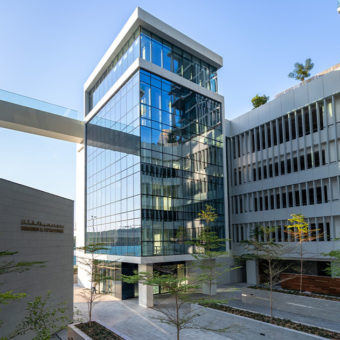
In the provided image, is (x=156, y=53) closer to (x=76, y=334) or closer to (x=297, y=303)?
(x=76, y=334)

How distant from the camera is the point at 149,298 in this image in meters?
27.2

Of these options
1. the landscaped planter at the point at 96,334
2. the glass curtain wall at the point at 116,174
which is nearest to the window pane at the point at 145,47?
the glass curtain wall at the point at 116,174

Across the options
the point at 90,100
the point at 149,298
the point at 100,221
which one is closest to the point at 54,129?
the point at 90,100

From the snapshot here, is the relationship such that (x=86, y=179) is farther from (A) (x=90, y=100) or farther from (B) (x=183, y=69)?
(B) (x=183, y=69)

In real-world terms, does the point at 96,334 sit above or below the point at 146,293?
above

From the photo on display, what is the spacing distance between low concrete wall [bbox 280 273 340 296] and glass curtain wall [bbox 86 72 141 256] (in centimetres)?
1314

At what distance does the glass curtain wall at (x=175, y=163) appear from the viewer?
27688 millimetres

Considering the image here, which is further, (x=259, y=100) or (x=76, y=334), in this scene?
(x=259, y=100)

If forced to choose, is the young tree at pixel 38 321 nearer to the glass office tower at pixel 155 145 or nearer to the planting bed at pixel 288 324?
the glass office tower at pixel 155 145

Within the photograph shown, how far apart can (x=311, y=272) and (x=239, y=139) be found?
16.2 m

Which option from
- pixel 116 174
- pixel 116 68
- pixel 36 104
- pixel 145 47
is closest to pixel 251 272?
pixel 116 174

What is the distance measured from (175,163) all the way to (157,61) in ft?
31.1

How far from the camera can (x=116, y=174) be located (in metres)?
31.6

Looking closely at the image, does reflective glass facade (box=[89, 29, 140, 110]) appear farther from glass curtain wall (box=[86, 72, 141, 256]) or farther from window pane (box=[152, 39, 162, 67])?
glass curtain wall (box=[86, 72, 141, 256])
